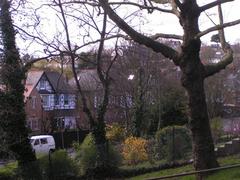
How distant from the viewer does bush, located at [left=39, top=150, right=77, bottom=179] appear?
22.9 meters

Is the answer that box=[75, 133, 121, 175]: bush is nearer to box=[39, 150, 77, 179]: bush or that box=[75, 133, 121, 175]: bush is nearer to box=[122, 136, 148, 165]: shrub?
box=[39, 150, 77, 179]: bush

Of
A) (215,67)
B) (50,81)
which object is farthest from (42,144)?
(215,67)

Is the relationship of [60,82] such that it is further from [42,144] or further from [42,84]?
[42,144]

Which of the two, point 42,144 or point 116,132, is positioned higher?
point 116,132

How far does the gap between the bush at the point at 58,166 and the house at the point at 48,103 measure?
134 feet

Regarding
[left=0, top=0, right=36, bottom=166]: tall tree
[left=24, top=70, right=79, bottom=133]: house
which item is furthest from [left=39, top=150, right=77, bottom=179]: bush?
[left=24, top=70, right=79, bottom=133]: house

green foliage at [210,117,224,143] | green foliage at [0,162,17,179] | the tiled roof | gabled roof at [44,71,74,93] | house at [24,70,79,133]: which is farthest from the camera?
gabled roof at [44,71,74,93]

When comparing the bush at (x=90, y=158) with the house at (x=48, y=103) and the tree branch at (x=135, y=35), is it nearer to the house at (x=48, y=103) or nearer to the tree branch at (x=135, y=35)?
the tree branch at (x=135, y=35)

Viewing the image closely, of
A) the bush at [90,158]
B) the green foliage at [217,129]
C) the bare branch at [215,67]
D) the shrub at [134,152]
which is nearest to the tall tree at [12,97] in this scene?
the bush at [90,158]

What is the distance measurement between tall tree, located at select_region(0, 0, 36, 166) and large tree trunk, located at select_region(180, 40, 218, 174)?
9331 mm

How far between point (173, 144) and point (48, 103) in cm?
5026

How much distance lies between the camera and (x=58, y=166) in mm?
23188

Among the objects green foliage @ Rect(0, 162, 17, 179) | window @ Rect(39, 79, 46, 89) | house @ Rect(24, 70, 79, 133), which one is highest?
window @ Rect(39, 79, 46, 89)

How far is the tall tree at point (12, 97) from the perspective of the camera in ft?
77.9
